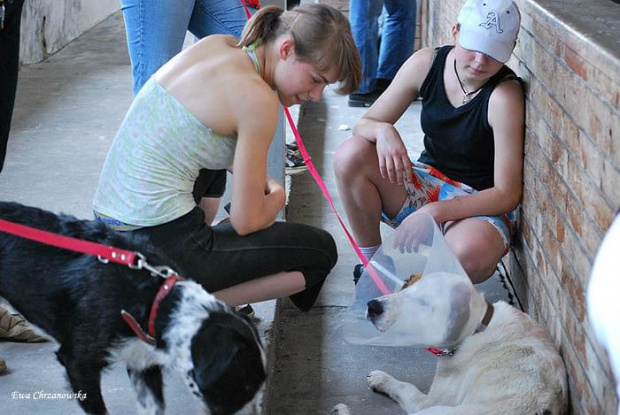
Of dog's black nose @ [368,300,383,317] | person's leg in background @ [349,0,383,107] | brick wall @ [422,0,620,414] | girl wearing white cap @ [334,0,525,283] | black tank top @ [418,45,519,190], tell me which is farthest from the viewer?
person's leg in background @ [349,0,383,107]

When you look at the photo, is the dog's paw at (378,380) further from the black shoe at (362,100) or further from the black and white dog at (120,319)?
the black shoe at (362,100)

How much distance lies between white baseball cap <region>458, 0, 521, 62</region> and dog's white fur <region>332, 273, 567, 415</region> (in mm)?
927

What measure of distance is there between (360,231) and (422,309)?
90 cm

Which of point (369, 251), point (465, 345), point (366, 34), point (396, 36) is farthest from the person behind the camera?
point (396, 36)

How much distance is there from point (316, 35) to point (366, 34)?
413 centimetres

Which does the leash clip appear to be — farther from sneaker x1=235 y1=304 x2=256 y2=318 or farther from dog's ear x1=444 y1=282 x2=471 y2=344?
sneaker x1=235 y1=304 x2=256 y2=318

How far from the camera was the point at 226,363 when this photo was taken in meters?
1.98

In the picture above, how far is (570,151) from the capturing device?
2602 mm

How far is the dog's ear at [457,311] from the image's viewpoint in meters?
2.61

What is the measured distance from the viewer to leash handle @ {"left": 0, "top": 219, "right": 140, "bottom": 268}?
2.15 metres

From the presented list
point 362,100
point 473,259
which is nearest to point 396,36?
point 362,100

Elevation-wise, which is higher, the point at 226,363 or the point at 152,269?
the point at 152,269

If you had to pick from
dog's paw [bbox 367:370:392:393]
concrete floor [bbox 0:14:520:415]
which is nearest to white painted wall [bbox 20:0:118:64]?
concrete floor [bbox 0:14:520:415]

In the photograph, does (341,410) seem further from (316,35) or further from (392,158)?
(316,35)
